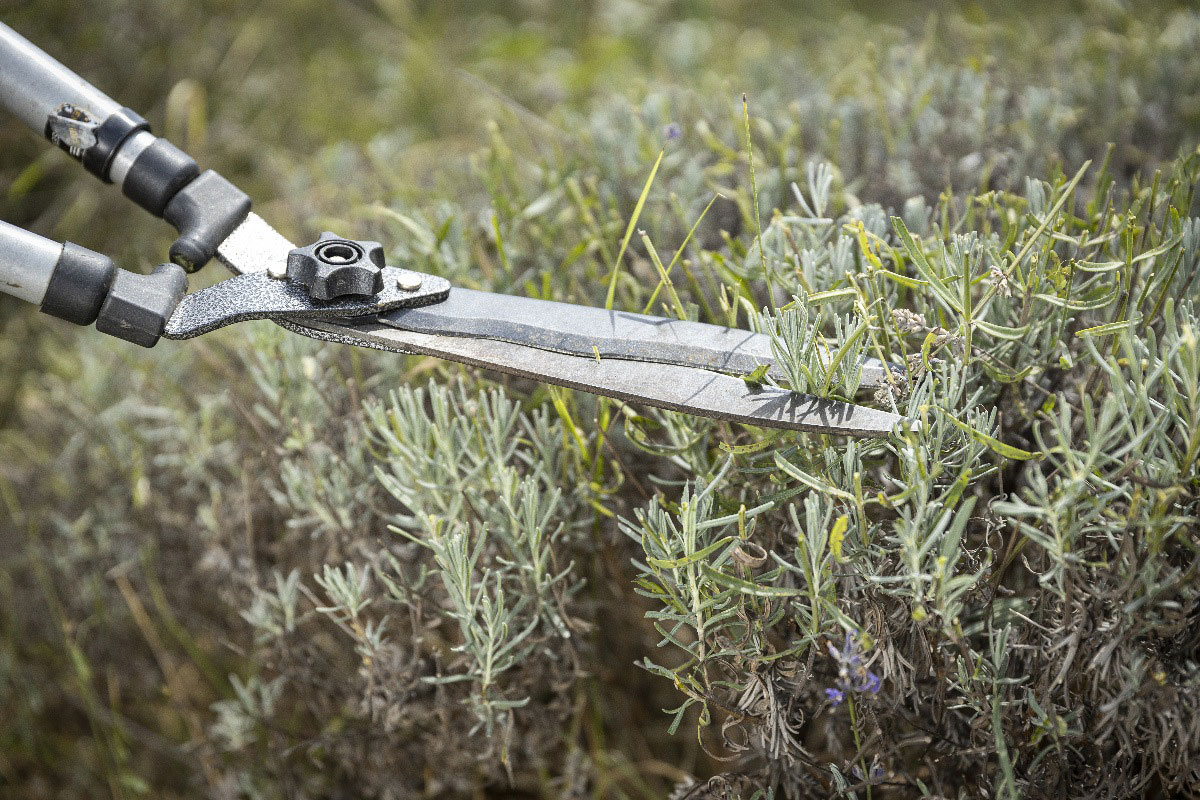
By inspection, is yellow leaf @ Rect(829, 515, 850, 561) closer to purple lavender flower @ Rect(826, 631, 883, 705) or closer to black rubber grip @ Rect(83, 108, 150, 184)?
purple lavender flower @ Rect(826, 631, 883, 705)

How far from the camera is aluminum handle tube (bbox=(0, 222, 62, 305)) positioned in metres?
0.95

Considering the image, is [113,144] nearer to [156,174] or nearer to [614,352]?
[156,174]

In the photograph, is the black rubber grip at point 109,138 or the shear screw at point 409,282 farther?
the black rubber grip at point 109,138

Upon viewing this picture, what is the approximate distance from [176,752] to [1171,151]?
2.14m

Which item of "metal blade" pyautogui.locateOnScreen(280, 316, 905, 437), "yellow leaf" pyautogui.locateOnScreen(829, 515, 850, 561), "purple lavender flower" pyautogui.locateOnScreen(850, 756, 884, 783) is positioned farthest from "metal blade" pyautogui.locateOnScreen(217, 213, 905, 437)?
"purple lavender flower" pyautogui.locateOnScreen(850, 756, 884, 783)

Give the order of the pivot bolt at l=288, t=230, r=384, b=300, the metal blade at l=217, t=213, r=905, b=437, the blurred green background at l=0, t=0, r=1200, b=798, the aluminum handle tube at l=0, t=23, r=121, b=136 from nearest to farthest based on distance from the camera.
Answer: the metal blade at l=217, t=213, r=905, b=437, the pivot bolt at l=288, t=230, r=384, b=300, the aluminum handle tube at l=0, t=23, r=121, b=136, the blurred green background at l=0, t=0, r=1200, b=798

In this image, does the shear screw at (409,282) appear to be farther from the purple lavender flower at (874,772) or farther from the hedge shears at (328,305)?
the purple lavender flower at (874,772)

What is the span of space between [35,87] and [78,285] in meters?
0.37

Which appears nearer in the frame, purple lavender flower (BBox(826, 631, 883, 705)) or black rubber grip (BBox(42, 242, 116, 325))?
purple lavender flower (BBox(826, 631, 883, 705))

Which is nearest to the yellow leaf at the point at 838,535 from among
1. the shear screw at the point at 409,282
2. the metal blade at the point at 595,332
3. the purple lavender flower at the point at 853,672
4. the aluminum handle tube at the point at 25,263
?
the purple lavender flower at the point at 853,672

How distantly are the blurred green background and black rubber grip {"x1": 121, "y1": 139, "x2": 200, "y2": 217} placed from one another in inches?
11.4

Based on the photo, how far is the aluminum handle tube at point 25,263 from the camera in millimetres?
952

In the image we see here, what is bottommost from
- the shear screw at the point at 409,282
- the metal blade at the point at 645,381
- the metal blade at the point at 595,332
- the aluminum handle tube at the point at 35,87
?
the metal blade at the point at 645,381

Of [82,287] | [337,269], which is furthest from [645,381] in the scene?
[82,287]
